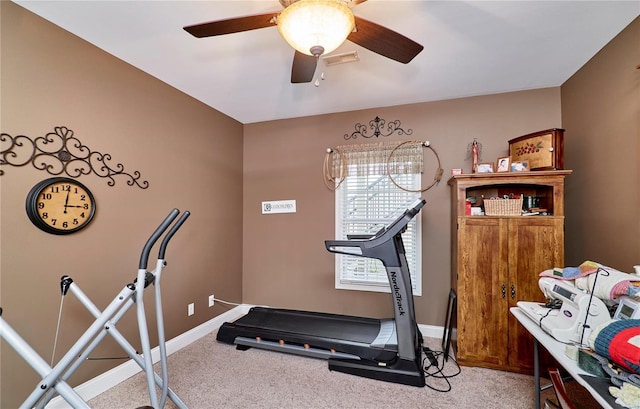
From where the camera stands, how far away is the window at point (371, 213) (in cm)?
317

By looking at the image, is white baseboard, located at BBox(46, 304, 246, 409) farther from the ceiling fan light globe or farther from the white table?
A: the white table

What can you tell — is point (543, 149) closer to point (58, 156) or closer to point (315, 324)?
point (315, 324)

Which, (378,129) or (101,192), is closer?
(101,192)

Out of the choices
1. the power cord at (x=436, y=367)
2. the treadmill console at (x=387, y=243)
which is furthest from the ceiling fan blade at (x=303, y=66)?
the power cord at (x=436, y=367)

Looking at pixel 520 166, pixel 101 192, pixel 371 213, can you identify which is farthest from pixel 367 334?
pixel 101 192

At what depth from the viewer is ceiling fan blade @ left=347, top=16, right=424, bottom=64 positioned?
1.46m

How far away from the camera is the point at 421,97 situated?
305 centimetres

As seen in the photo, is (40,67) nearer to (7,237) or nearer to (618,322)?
(7,237)

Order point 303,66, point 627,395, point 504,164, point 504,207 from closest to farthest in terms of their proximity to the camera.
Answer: point 627,395 → point 303,66 → point 504,207 → point 504,164

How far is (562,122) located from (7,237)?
4.55 metres

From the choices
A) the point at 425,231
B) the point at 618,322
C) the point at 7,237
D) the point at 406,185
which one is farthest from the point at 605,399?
the point at 7,237

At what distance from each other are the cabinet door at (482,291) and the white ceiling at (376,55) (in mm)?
1372

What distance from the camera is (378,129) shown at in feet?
10.9

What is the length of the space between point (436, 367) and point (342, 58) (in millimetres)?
2797
